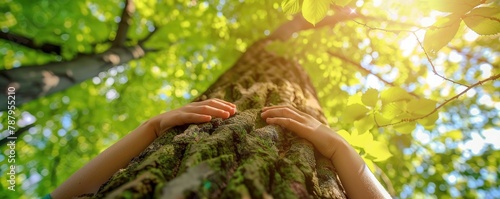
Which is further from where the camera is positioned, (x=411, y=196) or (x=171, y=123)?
(x=411, y=196)

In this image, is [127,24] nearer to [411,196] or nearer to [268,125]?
[268,125]

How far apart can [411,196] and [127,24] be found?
6.50 m

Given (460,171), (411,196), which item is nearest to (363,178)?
(460,171)

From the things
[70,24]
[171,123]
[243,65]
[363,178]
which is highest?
[70,24]

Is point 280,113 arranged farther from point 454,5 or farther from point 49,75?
point 49,75

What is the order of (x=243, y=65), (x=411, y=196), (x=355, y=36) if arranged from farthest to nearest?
(x=411, y=196) → (x=355, y=36) → (x=243, y=65)

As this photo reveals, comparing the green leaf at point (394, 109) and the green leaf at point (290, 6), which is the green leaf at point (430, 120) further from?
the green leaf at point (290, 6)

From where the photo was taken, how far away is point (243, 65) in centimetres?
309

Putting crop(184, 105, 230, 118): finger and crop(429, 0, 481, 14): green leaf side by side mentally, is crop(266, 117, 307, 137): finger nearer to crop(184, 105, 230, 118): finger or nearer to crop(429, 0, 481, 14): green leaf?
crop(184, 105, 230, 118): finger

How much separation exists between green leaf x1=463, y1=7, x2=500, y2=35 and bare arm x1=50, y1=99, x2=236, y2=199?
1035mm

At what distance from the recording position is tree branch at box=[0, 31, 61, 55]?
315cm

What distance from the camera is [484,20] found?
0.93m

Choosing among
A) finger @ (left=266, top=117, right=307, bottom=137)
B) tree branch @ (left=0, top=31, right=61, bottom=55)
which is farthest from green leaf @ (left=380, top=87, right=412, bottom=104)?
tree branch @ (left=0, top=31, right=61, bottom=55)

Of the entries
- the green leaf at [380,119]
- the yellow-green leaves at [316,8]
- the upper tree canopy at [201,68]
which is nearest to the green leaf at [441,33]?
the yellow-green leaves at [316,8]
